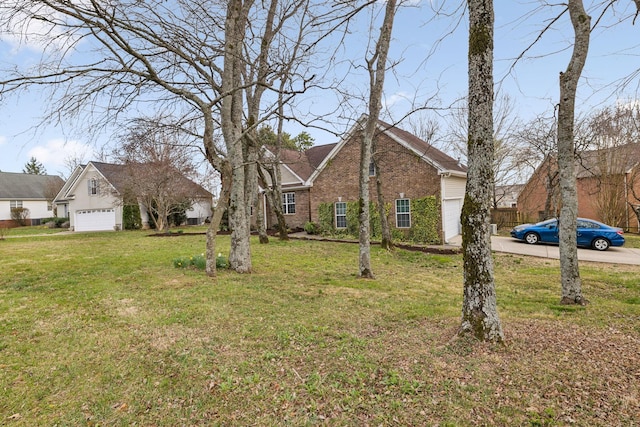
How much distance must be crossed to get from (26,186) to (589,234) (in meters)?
50.5

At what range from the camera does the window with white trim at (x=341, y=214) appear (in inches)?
760

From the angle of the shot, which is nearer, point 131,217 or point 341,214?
point 341,214

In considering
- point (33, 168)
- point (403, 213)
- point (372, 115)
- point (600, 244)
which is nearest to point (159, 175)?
point (403, 213)

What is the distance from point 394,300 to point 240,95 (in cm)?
678

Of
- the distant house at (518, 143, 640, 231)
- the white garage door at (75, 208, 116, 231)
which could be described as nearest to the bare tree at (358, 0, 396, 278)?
the distant house at (518, 143, 640, 231)

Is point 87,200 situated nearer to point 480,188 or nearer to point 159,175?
point 159,175

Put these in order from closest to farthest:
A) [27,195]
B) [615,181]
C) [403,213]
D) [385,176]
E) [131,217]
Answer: [403,213] < [385,176] < [615,181] < [131,217] < [27,195]

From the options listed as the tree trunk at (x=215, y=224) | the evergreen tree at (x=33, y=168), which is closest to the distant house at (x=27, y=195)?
the evergreen tree at (x=33, y=168)

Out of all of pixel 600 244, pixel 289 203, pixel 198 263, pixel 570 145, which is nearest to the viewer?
pixel 570 145

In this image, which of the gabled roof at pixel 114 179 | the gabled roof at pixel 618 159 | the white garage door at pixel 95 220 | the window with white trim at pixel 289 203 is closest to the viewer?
the gabled roof at pixel 618 159

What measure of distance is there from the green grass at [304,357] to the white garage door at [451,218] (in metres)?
9.05

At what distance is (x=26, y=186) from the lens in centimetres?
3722

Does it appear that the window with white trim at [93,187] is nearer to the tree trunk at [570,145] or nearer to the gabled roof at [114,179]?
the gabled roof at [114,179]

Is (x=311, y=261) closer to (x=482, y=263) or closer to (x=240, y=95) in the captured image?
(x=240, y=95)
